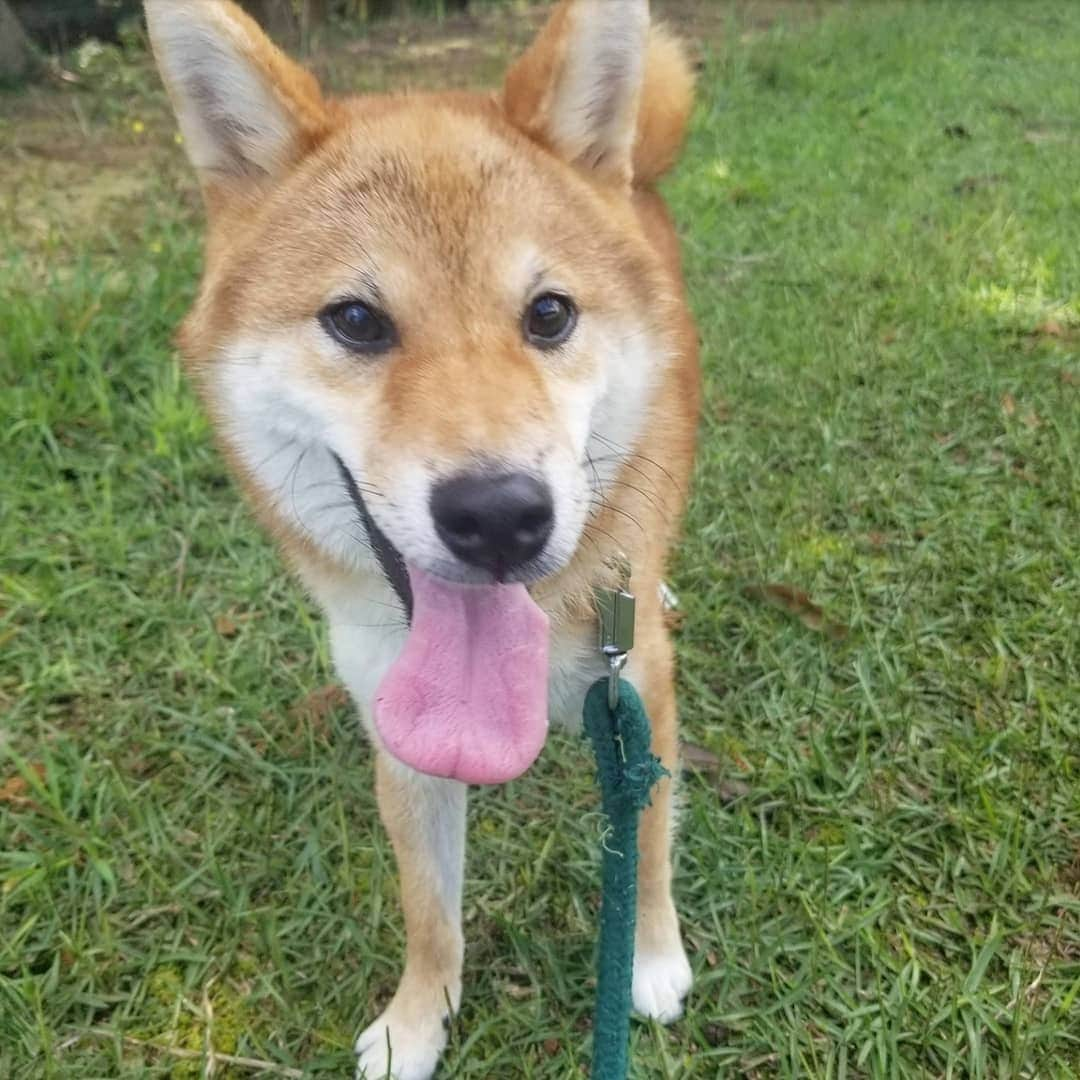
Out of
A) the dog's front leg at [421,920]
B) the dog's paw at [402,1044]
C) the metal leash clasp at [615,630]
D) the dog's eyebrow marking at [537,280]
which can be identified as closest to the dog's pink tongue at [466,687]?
the metal leash clasp at [615,630]

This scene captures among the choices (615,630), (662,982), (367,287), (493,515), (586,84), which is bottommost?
(662,982)

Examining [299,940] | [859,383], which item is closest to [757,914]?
[299,940]

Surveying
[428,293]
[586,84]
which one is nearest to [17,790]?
[428,293]

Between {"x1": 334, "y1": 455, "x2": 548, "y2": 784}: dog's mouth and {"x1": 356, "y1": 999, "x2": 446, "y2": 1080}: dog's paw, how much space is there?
2.06 feet

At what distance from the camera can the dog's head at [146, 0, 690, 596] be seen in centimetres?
132

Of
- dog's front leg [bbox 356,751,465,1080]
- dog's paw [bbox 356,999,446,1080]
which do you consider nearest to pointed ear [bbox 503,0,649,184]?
dog's front leg [bbox 356,751,465,1080]

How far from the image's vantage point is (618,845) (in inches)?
61.6

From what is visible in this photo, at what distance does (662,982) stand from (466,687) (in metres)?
0.81

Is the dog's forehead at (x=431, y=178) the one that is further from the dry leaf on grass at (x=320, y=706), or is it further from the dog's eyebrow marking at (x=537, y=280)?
the dry leaf on grass at (x=320, y=706)

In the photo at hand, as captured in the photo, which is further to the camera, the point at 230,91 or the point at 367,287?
the point at 230,91

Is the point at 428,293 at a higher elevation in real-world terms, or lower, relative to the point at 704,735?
higher

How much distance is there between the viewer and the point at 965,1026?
1.66 metres

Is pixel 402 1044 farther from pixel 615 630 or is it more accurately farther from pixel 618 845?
pixel 615 630

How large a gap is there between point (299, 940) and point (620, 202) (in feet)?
5.37
